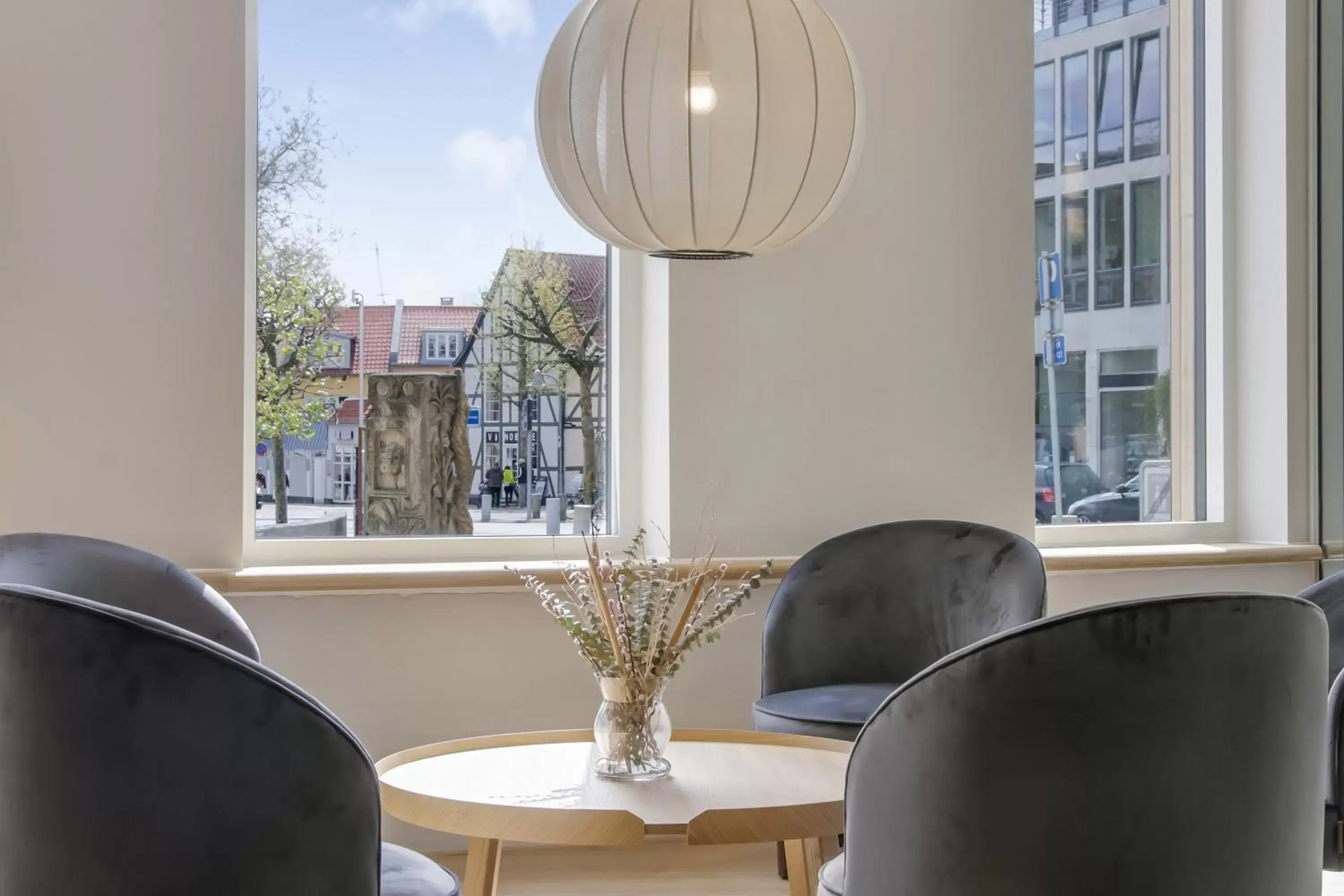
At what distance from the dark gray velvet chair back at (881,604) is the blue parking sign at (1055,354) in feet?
3.55

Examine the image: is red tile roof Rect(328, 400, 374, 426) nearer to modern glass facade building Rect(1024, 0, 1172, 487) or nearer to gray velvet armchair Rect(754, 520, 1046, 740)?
gray velvet armchair Rect(754, 520, 1046, 740)

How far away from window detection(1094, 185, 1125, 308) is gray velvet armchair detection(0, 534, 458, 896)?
3.17 metres

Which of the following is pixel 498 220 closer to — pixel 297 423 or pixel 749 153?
pixel 297 423

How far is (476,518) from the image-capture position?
11.7 ft

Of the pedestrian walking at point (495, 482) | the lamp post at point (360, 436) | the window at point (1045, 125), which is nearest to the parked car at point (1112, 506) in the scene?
the window at point (1045, 125)

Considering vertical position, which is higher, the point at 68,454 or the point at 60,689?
the point at 68,454

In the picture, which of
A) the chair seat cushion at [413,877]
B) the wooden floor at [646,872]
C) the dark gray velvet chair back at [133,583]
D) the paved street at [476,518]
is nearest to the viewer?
the chair seat cushion at [413,877]

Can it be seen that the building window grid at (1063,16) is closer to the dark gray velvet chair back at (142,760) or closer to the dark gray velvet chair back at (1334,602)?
the dark gray velvet chair back at (1334,602)

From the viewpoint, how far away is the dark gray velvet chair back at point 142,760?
1.42m

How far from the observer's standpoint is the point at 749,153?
200cm

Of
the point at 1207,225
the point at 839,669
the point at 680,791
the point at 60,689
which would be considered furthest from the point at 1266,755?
the point at 1207,225

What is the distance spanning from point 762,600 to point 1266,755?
6.55 feet

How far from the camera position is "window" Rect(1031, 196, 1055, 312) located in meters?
3.99

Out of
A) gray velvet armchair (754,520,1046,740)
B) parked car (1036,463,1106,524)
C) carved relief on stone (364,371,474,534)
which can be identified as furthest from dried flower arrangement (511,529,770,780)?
parked car (1036,463,1106,524)
